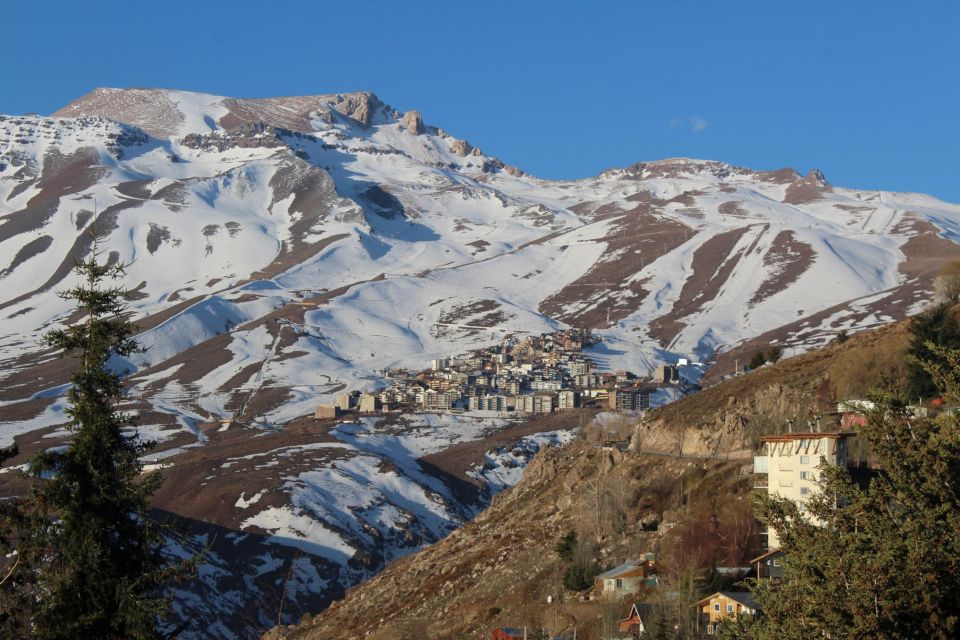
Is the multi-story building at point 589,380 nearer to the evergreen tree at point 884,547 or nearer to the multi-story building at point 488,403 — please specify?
the multi-story building at point 488,403

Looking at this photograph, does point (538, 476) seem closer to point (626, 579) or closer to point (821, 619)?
point (626, 579)

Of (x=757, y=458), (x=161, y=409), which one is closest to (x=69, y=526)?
(x=757, y=458)

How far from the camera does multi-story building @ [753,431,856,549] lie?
3794 centimetres

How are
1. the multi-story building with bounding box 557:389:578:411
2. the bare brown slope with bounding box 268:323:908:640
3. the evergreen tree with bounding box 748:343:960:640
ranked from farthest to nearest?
the multi-story building with bounding box 557:389:578:411
the bare brown slope with bounding box 268:323:908:640
the evergreen tree with bounding box 748:343:960:640

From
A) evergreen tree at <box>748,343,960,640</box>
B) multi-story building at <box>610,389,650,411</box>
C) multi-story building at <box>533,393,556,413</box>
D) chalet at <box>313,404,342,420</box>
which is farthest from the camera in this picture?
multi-story building at <box>533,393,556,413</box>

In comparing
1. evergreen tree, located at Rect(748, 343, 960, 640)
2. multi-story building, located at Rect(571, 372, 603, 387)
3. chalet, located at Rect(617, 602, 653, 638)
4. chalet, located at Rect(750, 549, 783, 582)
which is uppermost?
multi-story building, located at Rect(571, 372, 603, 387)

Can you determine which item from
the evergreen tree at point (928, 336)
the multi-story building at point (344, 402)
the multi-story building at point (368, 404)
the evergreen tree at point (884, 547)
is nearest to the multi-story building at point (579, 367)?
the multi-story building at point (368, 404)

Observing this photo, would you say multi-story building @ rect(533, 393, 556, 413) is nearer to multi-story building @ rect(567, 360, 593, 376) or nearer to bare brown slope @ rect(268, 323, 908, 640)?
multi-story building @ rect(567, 360, 593, 376)

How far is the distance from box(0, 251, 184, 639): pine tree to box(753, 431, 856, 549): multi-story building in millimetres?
25679

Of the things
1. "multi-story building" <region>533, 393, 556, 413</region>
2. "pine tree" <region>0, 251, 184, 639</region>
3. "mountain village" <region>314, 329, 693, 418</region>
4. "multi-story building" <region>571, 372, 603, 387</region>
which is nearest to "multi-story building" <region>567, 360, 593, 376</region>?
"mountain village" <region>314, 329, 693, 418</region>

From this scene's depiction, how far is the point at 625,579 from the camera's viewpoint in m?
38.3

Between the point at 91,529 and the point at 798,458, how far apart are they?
29.0m

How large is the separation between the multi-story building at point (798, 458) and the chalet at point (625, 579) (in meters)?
3.89

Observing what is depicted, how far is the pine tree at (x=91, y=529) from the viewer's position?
14.5 m
